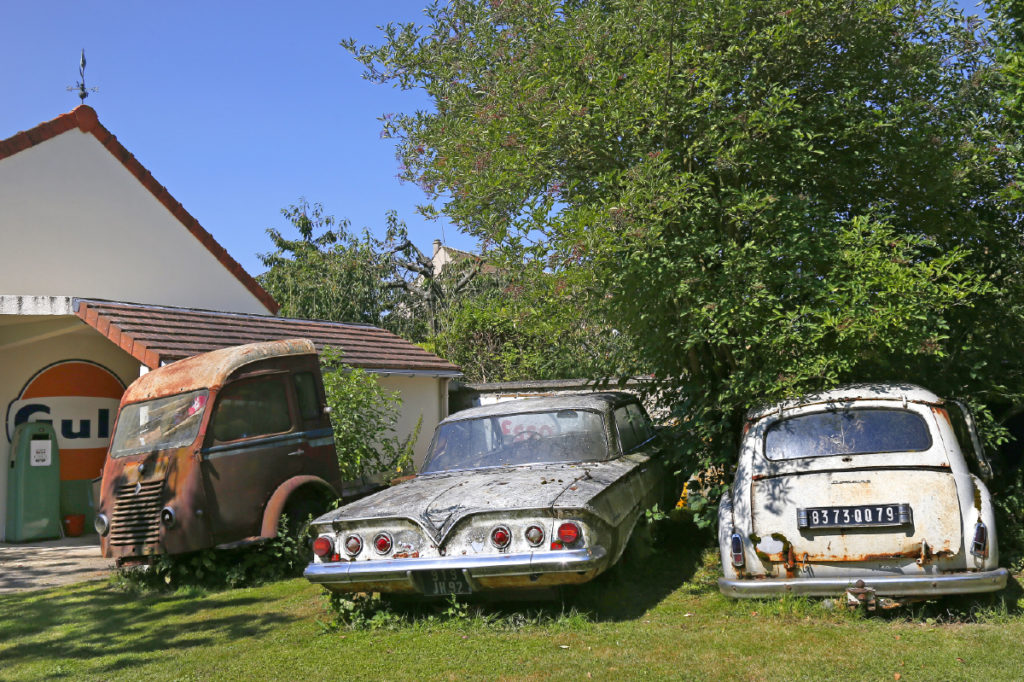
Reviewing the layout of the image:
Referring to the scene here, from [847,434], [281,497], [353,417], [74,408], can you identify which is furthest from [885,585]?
[74,408]

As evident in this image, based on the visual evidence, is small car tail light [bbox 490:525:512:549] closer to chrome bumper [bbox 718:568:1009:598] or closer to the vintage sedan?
the vintage sedan

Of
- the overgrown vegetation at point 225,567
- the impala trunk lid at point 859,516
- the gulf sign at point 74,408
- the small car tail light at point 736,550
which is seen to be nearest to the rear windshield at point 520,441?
the small car tail light at point 736,550

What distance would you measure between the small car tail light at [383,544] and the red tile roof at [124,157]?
10.3 metres

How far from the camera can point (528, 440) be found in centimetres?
771

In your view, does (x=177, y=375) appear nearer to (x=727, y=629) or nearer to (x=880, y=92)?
(x=727, y=629)

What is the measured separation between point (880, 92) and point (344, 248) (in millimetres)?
23398

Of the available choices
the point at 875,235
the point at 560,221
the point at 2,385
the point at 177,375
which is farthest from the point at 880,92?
the point at 2,385

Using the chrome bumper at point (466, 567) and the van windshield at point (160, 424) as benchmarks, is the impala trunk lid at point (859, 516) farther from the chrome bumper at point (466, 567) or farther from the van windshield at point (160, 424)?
the van windshield at point (160, 424)

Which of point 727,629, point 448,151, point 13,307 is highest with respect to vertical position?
point 448,151

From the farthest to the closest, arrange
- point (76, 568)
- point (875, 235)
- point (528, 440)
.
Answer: point (76, 568) < point (528, 440) < point (875, 235)

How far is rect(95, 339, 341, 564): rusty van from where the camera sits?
27.0 ft

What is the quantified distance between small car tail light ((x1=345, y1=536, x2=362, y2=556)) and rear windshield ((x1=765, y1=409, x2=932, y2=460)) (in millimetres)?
3116

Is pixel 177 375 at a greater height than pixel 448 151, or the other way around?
pixel 448 151

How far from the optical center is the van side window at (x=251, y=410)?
861 centimetres
